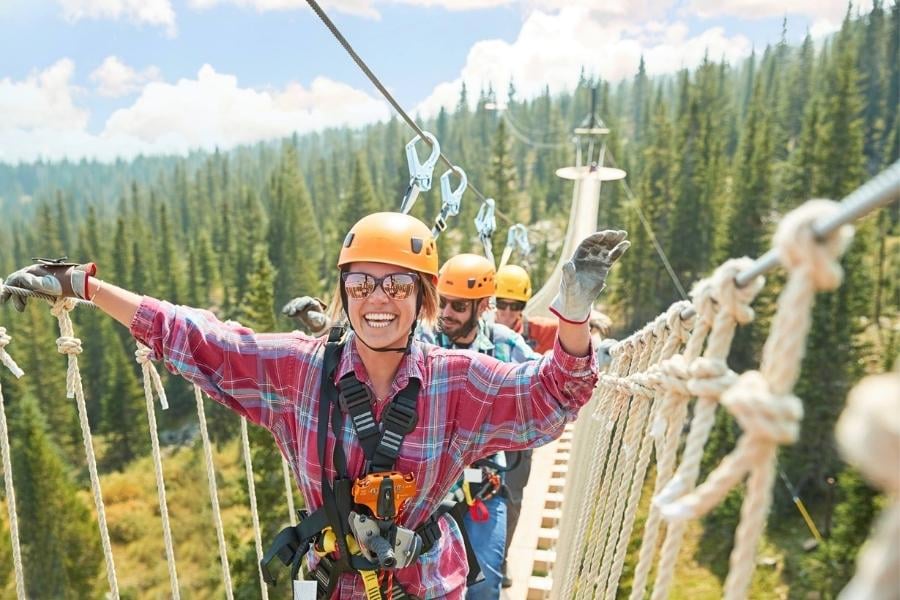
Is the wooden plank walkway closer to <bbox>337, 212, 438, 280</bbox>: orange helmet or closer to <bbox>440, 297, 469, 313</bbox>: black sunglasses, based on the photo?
<bbox>440, 297, 469, 313</bbox>: black sunglasses

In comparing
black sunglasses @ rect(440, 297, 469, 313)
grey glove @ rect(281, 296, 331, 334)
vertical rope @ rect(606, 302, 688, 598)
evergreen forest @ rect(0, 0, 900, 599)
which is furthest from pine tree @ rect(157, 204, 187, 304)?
vertical rope @ rect(606, 302, 688, 598)

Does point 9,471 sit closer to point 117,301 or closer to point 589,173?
point 117,301

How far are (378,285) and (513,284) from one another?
2544 mm

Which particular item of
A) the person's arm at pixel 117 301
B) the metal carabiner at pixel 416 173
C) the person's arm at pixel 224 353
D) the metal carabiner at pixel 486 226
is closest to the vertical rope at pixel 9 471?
the person's arm at pixel 117 301

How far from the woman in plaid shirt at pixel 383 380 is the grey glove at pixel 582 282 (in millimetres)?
22

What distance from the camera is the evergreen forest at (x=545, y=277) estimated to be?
A: 22.1 m

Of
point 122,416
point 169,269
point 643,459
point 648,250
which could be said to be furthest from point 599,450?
point 169,269

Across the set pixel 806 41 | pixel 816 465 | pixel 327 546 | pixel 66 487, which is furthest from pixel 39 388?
pixel 806 41

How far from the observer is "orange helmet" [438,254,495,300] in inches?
139

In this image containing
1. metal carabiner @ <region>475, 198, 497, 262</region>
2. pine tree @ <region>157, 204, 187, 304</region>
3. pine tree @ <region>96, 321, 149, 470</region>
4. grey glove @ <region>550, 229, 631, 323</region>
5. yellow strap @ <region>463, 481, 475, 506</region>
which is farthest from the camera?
pine tree @ <region>157, 204, 187, 304</region>

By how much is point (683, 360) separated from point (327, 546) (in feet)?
3.77

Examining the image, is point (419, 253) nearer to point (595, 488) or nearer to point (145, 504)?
point (595, 488)

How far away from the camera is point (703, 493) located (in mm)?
877

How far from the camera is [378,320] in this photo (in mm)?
1909
